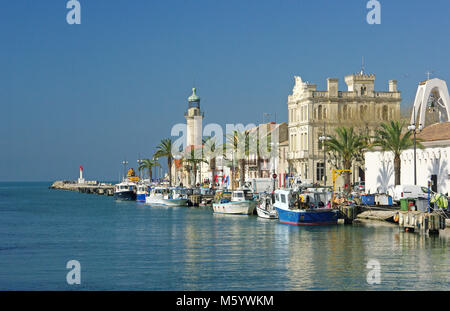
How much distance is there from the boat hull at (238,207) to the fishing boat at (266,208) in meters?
2.49

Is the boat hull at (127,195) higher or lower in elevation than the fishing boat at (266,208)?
higher

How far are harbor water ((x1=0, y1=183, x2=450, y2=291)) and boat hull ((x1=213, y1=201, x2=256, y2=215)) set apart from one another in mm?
11881

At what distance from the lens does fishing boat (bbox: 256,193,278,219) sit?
76.6 m

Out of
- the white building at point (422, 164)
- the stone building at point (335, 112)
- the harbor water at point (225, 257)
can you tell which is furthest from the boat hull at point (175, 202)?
the harbor water at point (225, 257)

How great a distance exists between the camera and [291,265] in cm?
4309

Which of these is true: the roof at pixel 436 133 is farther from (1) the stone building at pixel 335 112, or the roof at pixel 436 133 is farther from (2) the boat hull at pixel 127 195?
(2) the boat hull at pixel 127 195

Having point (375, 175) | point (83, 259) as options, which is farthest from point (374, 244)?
point (375, 175)

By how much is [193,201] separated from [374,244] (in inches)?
2590

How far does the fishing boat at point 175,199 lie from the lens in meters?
116

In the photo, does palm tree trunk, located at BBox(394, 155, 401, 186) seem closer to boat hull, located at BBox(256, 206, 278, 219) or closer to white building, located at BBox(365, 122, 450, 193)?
white building, located at BBox(365, 122, 450, 193)

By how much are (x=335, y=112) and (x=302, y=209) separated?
50.4 meters

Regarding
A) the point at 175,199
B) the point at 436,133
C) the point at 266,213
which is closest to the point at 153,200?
the point at 175,199

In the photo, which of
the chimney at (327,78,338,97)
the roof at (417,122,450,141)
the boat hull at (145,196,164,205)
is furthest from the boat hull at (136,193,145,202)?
the roof at (417,122,450,141)

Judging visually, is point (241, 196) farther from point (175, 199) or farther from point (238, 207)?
point (175, 199)
